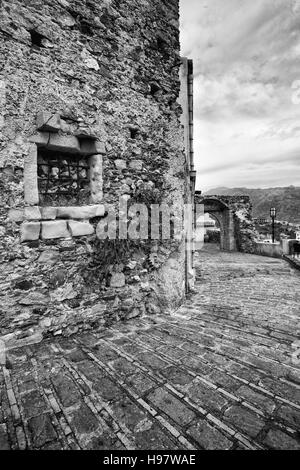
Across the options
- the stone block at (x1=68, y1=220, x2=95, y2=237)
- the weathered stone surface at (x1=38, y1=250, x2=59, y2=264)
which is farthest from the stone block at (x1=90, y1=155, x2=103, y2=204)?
the weathered stone surface at (x1=38, y1=250, x2=59, y2=264)

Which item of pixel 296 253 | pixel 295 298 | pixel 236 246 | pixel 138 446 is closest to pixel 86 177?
pixel 138 446

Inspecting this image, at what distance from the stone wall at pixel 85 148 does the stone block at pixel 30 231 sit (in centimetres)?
1

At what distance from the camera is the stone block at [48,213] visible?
3.13 m

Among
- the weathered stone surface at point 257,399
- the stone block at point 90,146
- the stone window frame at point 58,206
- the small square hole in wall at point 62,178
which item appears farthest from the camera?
the stone block at point 90,146

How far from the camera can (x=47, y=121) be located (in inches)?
117

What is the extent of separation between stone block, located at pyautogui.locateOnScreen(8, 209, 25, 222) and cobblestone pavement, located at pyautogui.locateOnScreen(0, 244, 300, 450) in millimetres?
1401

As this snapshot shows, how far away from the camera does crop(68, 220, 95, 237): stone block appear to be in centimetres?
332

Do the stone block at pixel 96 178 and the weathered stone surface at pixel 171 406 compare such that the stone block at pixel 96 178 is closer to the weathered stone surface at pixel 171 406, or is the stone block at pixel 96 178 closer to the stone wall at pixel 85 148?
the stone wall at pixel 85 148

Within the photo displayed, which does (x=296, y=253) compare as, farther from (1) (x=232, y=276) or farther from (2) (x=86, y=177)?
(2) (x=86, y=177)

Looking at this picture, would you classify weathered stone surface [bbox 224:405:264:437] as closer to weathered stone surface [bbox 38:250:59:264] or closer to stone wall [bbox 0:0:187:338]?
stone wall [bbox 0:0:187:338]

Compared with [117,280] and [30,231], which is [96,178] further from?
[117,280]

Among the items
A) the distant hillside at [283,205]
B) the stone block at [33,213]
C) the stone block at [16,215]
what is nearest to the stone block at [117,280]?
the stone block at [33,213]

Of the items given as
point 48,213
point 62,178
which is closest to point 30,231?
point 48,213

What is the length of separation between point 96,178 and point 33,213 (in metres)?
0.95
